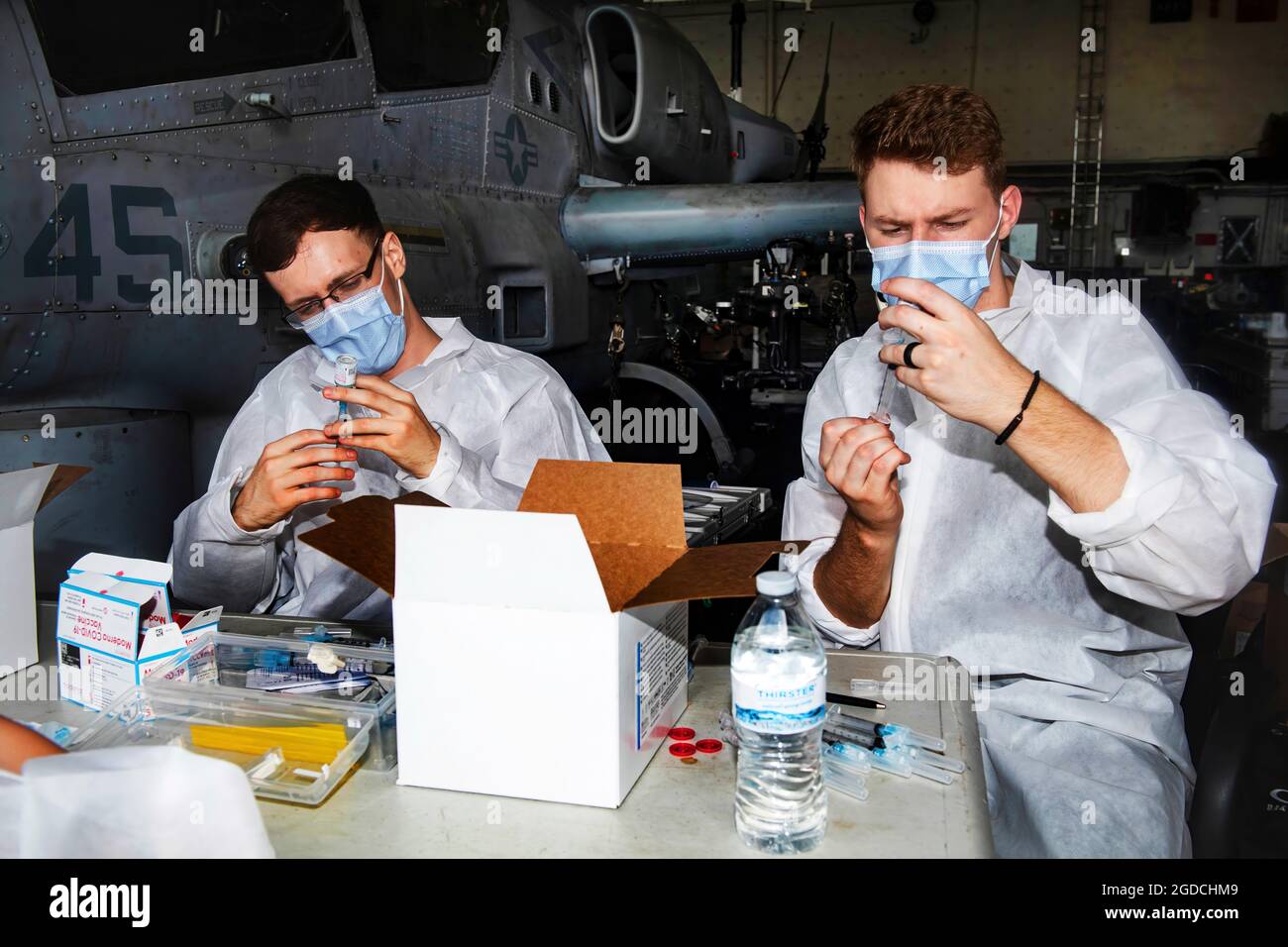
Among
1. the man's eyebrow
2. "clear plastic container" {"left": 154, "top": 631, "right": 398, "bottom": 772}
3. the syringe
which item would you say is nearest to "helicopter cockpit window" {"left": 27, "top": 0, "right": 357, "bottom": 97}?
the man's eyebrow

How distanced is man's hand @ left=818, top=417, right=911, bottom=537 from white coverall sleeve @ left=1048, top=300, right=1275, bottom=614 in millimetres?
Result: 226

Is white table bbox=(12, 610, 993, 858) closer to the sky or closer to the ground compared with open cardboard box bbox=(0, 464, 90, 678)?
closer to the ground

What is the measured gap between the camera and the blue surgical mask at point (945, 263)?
1632 mm

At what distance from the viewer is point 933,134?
5.28 feet

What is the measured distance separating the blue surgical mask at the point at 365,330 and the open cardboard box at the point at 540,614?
1027 mm

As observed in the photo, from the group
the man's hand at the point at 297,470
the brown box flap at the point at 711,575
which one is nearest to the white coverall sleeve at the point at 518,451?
the man's hand at the point at 297,470

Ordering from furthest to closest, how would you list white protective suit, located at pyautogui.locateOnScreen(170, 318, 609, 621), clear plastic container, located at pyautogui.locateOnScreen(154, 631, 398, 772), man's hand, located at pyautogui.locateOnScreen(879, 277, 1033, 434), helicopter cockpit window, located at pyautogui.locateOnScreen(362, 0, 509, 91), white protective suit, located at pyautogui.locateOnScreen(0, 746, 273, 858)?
helicopter cockpit window, located at pyautogui.locateOnScreen(362, 0, 509, 91) → white protective suit, located at pyautogui.locateOnScreen(170, 318, 609, 621) → man's hand, located at pyautogui.locateOnScreen(879, 277, 1033, 434) → clear plastic container, located at pyautogui.locateOnScreen(154, 631, 398, 772) → white protective suit, located at pyautogui.locateOnScreen(0, 746, 273, 858)

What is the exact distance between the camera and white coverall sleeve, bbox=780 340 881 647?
5.82 feet

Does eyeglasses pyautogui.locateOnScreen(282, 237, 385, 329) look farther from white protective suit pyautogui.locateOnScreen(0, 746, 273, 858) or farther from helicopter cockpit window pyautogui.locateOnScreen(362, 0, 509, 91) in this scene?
helicopter cockpit window pyautogui.locateOnScreen(362, 0, 509, 91)

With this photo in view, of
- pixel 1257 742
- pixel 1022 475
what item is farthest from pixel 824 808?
pixel 1257 742

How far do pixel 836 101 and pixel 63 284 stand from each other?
1371 centimetres

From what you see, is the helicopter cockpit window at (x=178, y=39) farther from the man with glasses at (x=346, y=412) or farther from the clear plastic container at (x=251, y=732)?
the clear plastic container at (x=251, y=732)

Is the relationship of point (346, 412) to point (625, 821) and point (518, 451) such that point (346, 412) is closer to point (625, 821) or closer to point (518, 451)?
point (518, 451)

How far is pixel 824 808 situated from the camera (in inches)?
41.1
